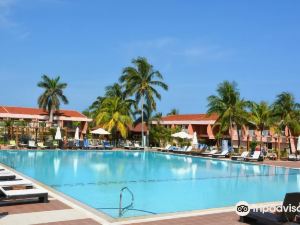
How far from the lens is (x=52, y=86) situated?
49812 mm

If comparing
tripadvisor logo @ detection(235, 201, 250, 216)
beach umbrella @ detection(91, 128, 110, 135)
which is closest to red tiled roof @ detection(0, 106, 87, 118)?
beach umbrella @ detection(91, 128, 110, 135)

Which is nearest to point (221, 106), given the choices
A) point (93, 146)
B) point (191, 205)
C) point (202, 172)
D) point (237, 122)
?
point (237, 122)

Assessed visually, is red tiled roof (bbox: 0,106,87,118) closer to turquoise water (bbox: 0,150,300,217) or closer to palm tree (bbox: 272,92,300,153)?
palm tree (bbox: 272,92,300,153)

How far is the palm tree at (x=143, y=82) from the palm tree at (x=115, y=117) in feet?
5.42

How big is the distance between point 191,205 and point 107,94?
35183 millimetres

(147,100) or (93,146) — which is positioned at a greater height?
(147,100)

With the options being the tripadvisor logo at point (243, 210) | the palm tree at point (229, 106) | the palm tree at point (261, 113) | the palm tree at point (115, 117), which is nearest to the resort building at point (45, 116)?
the palm tree at point (115, 117)

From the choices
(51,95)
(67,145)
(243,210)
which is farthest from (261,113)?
(243,210)

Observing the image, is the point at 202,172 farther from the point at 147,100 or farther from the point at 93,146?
the point at 147,100

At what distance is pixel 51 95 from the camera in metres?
49.8

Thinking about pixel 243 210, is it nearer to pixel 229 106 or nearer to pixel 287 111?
Answer: pixel 229 106

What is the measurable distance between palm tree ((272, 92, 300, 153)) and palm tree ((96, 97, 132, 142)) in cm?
1509

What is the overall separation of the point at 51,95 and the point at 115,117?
1449cm

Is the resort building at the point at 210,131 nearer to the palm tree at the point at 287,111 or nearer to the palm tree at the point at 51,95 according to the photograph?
the palm tree at the point at 287,111
